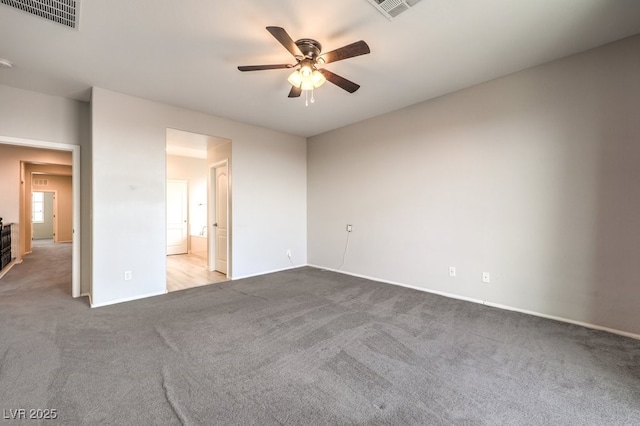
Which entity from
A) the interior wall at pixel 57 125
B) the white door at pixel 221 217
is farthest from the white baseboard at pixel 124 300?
the white door at pixel 221 217

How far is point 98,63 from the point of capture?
2.83m

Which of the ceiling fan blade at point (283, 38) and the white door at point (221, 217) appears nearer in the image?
the ceiling fan blade at point (283, 38)

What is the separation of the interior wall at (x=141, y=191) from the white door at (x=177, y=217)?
354 cm

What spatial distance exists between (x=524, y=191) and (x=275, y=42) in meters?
3.18

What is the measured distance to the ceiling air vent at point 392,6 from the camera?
78.9 inches

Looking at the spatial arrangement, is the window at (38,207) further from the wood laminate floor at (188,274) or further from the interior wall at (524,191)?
the interior wall at (524,191)

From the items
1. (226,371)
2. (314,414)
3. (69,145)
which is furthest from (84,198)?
(314,414)

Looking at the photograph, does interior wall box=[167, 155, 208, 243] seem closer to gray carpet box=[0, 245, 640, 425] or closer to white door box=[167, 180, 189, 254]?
white door box=[167, 180, 189, 254]

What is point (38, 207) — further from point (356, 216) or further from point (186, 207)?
point (356, 216)

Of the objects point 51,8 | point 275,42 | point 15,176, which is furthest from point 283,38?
point 15,176

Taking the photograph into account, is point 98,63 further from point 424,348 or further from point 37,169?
point 37,169

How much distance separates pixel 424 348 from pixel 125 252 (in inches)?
151

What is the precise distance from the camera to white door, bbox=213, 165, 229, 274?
5059 millimetres

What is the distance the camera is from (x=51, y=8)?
6.74 ft
